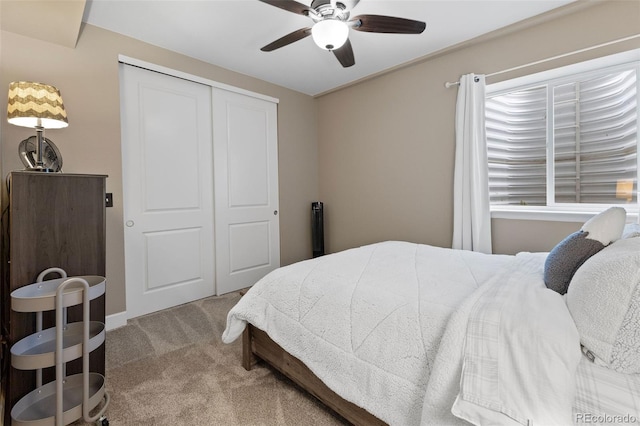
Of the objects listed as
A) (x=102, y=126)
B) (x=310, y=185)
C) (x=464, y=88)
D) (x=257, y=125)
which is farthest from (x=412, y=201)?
(x=102, y=126)

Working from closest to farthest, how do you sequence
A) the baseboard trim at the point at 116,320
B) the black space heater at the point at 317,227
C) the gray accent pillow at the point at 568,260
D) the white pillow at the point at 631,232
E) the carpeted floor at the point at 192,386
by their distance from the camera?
the gray accent pillow at the point at 568,260 → the white pillow at the point at 631,232 → the carpeted floor at the point at 192,386 → the baseboard trim at the point at 116,320 → the black space heater at the point at 317,227

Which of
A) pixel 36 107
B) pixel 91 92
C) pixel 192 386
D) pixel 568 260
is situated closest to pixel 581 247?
pixel 568 260

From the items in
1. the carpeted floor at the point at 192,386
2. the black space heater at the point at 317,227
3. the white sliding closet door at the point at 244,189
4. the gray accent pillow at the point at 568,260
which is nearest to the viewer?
the gray accent pillow at the point at 568,260

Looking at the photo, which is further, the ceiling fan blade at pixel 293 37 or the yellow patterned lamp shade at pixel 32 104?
the ceiling fan blade at pixel 293 37

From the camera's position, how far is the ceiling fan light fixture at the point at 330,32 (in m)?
1.82

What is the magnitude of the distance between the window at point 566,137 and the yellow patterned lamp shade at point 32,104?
347cm

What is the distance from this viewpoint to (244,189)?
11.6 ft

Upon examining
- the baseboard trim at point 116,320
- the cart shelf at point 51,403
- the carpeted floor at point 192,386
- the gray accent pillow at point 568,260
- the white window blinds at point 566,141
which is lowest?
the carpeted floor at point 192,386

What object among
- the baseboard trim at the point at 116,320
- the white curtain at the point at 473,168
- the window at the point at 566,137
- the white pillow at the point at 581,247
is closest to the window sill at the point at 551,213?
the window at the point at 566,137

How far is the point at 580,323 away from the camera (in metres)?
0.93

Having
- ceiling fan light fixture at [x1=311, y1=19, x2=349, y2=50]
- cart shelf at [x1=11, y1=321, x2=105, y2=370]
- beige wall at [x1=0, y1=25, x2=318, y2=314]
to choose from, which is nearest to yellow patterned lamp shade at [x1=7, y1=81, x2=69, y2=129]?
beige wall at [x1=0, y1=25, x2=318, y2=314]

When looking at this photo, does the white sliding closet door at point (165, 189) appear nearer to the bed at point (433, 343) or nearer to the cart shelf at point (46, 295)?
the cart shelf at point (46, 295)

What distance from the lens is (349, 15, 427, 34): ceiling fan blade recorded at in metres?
1.89

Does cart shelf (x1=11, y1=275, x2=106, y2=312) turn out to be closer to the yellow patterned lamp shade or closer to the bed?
the bed
